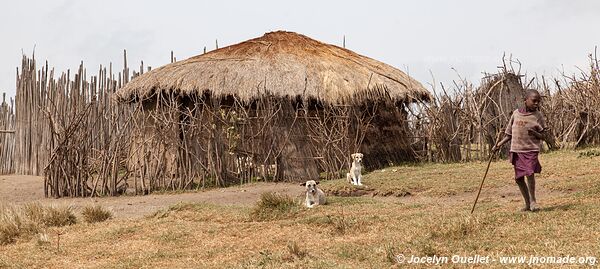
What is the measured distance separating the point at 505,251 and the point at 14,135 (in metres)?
16.8

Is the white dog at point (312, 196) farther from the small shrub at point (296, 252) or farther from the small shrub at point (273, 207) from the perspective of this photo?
the small shrub at point (296, 252)

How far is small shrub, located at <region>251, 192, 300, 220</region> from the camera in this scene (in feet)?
27.4

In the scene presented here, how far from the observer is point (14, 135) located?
61.8ft

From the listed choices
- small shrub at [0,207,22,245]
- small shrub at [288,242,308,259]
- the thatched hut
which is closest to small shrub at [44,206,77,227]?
small shrub at [0,207,22,245]

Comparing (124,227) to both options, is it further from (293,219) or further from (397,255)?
(397,255)

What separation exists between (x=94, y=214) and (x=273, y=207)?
259 cm

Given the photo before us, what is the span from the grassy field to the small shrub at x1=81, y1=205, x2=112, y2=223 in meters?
0.18

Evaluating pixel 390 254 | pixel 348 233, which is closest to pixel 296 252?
pixel 390 254

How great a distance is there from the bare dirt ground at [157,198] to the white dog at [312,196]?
183cm

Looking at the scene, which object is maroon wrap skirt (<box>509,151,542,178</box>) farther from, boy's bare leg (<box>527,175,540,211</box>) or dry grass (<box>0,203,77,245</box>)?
dry grass (<box>0,203,77,245</box>)

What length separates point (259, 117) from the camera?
13.3 m

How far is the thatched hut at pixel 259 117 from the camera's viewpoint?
43.1ft

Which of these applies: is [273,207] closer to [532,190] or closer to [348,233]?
[348,233]

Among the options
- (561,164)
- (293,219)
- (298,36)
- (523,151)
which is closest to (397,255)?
(523,151)
